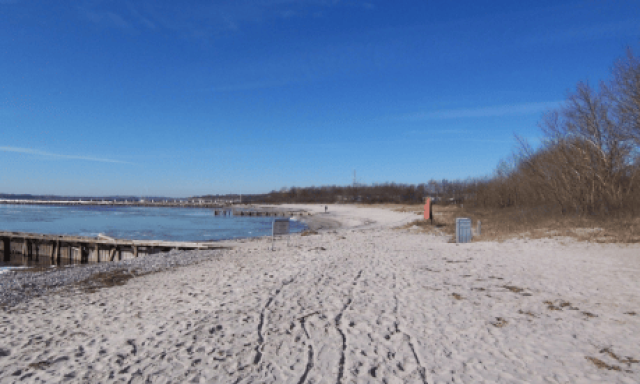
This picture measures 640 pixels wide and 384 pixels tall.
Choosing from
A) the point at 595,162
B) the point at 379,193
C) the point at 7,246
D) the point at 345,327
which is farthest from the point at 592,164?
the point at 379,193

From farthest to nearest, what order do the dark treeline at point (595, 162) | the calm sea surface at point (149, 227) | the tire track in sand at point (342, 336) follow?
the calm sea surface at point (149, 227) → the dark treeline at point (595, 162) → the tire track in sand at point (342, 336)

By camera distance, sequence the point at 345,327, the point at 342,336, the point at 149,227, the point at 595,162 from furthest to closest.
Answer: the point at 149,227, the point at 595,162, the point at 345,327, the point at 342,336

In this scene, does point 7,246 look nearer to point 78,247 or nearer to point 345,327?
point 78,247

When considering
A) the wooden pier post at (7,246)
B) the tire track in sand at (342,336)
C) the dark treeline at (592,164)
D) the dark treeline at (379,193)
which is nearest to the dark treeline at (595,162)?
Answer: the dark treeline at (592,164)

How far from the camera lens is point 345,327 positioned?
20.7 ft

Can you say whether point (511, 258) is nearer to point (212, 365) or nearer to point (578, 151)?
point (212, 365)

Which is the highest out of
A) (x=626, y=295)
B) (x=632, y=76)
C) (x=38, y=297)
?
(x=632, y=76)

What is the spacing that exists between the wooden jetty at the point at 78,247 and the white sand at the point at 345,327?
11676 millimetres

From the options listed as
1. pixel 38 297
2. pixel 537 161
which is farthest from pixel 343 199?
pixel 38 297

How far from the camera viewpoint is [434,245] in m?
17.1

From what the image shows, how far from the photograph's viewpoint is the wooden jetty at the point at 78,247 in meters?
22.3

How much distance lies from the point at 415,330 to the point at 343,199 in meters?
129

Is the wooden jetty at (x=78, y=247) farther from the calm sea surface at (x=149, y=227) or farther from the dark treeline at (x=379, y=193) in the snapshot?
the dark treeline at (x=379, y=193)

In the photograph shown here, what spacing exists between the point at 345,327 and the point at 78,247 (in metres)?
25.7
